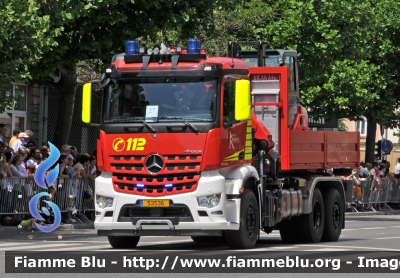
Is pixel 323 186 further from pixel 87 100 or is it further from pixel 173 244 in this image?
pixel 87 100

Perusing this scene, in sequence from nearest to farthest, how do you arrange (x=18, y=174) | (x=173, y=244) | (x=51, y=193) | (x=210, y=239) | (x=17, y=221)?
1. (x=173, y=244)
2. (x=210, y=239)
3. (x=17, y=221)
4. (x=18, y=174)
5. (x=51, y=193)

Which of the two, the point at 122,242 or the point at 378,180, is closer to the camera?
the point at 122,242

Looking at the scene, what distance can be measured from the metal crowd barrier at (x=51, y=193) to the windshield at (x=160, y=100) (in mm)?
6546

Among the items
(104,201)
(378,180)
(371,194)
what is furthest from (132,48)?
(378,180)

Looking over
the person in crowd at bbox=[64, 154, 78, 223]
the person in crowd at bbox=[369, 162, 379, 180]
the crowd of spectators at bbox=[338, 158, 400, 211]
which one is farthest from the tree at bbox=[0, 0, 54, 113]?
the person in crowd at bbox=[369, 162, 379, 180]

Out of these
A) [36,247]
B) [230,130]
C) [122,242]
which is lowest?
[36,247]

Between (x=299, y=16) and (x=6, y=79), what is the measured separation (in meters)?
14.9

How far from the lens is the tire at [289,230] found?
19984 mm

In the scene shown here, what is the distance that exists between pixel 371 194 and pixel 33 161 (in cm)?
1823

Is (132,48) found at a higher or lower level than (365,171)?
higher

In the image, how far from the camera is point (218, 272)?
1323cm

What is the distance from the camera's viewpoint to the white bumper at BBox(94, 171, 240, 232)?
16031 mm

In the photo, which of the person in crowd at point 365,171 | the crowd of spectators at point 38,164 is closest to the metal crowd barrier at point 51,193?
the crowd of spectators at point 38,164

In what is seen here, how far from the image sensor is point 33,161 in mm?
23750
